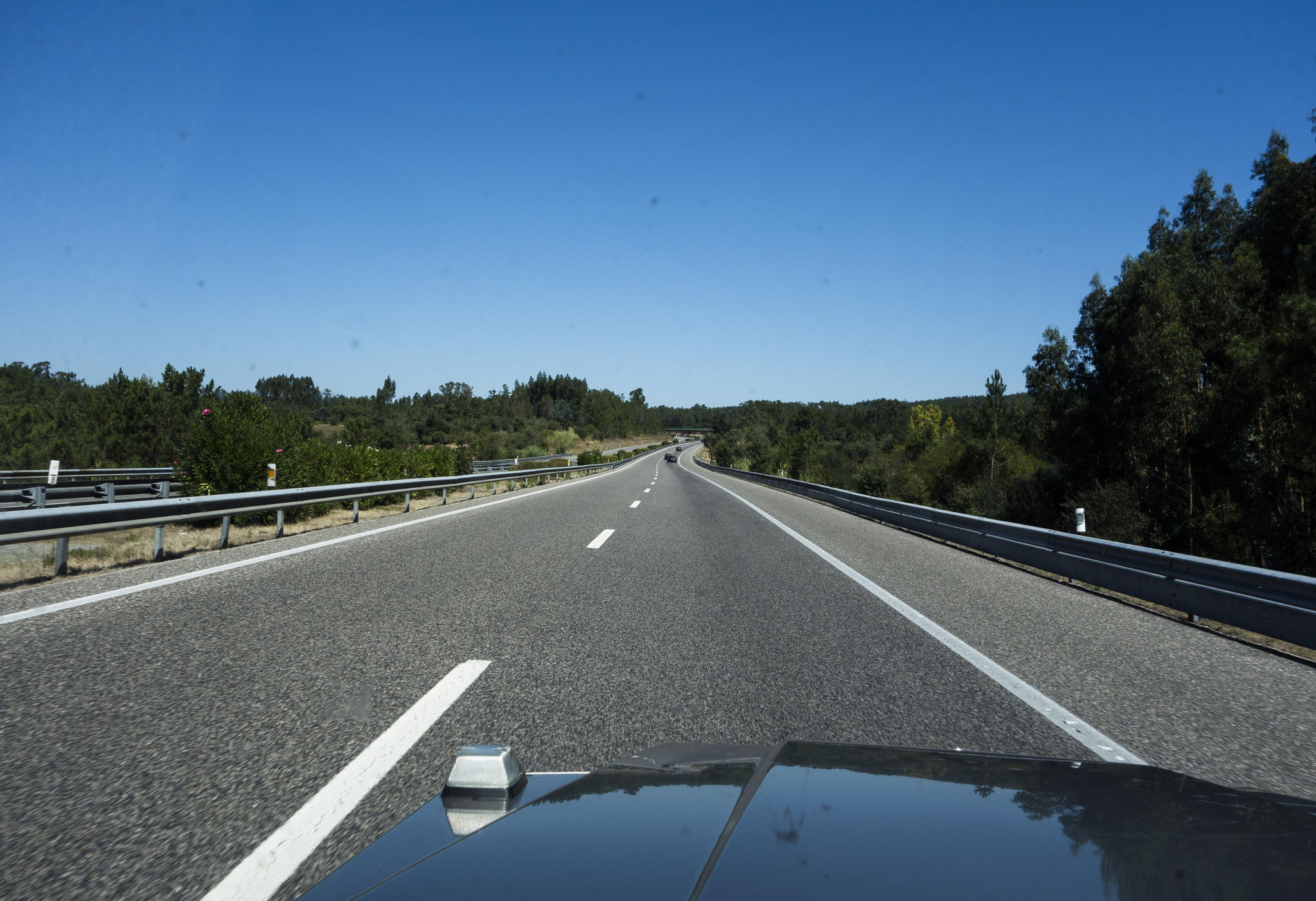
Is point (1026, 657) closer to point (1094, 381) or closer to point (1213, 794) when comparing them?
point (1213, 794)

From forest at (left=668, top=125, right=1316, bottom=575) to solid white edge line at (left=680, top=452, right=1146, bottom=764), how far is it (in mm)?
26486

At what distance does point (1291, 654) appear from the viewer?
575cm

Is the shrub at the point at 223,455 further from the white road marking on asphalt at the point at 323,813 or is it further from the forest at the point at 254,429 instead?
the white road marking on asphalt at the point at 323,813

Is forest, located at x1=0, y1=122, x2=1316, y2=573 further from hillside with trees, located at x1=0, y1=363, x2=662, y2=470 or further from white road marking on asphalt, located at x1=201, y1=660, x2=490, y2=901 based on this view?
white road marking on asphalt, located at x1=201, y1=660, x2=490, y2=901

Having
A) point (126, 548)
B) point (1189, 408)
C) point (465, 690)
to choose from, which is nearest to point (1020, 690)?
point (465, 690)

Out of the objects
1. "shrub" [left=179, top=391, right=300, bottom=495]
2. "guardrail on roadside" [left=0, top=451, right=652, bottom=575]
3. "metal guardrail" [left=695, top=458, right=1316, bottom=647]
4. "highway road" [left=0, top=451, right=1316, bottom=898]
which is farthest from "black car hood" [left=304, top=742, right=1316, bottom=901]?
"shrub" [left=179, top=391, right=300, bottom=495]

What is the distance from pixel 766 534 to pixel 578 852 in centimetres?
1186

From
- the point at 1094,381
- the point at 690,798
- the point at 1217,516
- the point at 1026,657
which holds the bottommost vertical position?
the point at 1217,516

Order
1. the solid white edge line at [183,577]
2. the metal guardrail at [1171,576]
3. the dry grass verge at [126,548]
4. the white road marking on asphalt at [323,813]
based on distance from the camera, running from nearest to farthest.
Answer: the white road marking on asphalt at [323,813] < the metal guardrail at [1171,576] < the solid white edge line at [183,577] < the dry grass verge at [126,548]

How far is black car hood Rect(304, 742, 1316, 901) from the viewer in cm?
159

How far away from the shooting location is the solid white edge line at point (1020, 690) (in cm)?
354

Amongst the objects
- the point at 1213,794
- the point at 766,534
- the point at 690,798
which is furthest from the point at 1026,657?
the point at 766,534

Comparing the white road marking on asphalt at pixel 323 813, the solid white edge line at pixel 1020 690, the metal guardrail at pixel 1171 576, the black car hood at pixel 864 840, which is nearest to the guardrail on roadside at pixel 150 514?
the white road marking on asphalt at pixel 323 813

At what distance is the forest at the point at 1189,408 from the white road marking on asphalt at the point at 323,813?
31.2 m
